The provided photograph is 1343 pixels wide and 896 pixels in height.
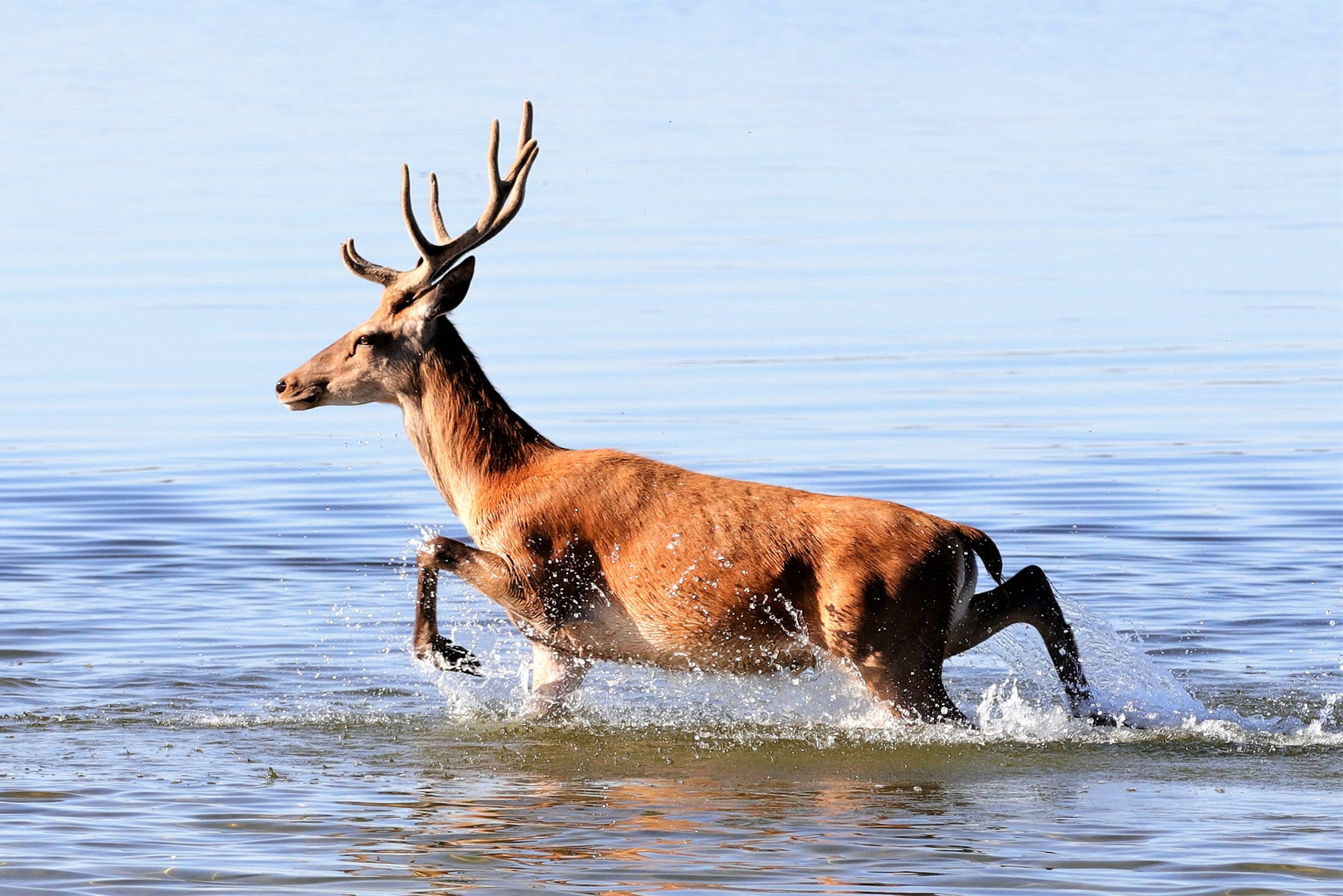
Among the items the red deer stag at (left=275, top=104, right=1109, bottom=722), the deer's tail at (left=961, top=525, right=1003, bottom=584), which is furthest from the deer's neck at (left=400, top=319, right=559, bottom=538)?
the deer's tail at (left=961, top=525, right=1003, bottom=584)

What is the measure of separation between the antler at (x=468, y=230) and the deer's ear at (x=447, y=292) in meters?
0.09

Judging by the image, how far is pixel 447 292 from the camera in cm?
998

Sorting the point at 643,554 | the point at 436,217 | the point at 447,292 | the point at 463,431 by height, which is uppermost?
the point at 436,217

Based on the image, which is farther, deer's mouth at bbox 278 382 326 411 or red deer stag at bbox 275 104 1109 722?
deer's mouth at bbox 278 382 326 411

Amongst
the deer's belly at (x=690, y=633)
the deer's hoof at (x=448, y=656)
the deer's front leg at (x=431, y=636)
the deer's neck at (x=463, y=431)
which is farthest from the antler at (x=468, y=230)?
the deer's belly at (x=690, y=633)

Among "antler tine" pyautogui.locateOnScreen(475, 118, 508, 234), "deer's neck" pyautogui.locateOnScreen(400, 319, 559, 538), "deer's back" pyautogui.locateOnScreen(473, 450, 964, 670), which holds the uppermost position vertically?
"antler tine" pyautogui.locateOnScreen(475, 118, 508, 234)

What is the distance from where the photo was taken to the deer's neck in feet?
32.2

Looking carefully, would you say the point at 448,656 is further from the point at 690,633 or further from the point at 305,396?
the point at 305,396

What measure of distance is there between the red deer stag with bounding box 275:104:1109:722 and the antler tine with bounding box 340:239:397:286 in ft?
0.06

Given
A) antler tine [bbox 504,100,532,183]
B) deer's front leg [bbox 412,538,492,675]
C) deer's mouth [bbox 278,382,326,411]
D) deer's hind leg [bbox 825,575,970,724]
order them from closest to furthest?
deer's hind leg [bbox 825,575,970,724]
deer's front leg [bbox 412,538,492,675]
deer's mouth [bbox 278,382,326,411]
antler tine [bbox 504,100,532,183]

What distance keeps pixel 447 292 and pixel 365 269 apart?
49 centimetres

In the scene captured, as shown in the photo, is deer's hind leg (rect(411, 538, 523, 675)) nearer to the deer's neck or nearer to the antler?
the deer's neck

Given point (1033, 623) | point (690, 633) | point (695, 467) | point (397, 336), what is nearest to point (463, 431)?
point (397, 336)

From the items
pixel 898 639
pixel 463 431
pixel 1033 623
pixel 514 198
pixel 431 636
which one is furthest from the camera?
pixel 514 198
